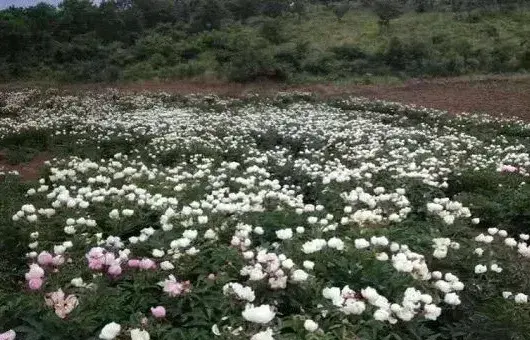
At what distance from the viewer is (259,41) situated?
30766 millimetres

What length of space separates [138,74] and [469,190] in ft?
74.5

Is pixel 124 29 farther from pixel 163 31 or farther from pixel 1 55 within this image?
pixel 1 55

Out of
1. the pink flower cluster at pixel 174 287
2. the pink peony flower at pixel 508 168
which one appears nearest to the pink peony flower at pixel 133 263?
the pink flower cluster at pixel 174 287

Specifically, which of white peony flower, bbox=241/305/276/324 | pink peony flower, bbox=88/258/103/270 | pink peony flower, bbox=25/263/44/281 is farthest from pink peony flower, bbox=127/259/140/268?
white peony flower, bbox=241/305/276/324

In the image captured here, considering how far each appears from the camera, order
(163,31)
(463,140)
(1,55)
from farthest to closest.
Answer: (163,31)
(1,55)
(463,140)

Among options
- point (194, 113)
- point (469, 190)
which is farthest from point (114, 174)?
point (194, 113)

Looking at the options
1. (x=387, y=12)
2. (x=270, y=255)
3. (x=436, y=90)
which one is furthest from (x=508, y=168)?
(x=387, y=12)

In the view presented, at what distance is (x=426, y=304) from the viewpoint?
3193 millimetres

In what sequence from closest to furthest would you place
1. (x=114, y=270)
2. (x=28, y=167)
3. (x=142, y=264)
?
(x=114, y=270)
(x=142, y=264)
(x=28, y=167)

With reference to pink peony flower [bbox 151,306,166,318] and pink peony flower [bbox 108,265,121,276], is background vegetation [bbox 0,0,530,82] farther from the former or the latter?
pink peony flower [bbox 151,306,166,318]

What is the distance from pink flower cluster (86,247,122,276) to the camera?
331 cm

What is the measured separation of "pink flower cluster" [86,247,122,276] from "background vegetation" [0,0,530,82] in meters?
21.6

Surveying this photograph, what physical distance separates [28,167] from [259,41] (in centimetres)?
2193

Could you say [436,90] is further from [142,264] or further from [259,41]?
[142,264]
